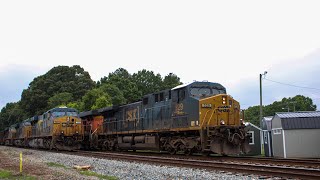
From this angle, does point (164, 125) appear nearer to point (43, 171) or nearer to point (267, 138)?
point (43, 171)

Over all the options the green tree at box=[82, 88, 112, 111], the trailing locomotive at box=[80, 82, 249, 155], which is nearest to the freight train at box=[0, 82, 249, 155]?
the trailing locomotive at box=[80, 82, 249, 155]

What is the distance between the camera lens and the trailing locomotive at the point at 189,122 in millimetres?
15635

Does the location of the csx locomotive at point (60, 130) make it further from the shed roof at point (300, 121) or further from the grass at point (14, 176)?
the grass at point (14, 176)

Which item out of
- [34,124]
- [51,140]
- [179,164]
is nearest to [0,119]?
[34,124]

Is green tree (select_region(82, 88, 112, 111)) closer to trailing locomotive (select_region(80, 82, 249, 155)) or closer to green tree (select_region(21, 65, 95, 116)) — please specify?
green tree (select_region(21, 65, 95, 116))

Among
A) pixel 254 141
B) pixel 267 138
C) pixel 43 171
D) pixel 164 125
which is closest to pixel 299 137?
pixel 267 138

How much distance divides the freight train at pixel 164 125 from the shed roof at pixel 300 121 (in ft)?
A: 22.2

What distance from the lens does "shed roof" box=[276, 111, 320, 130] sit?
72.7 feet

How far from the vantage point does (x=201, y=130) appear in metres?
15.6

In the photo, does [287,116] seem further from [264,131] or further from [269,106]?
[269,106]

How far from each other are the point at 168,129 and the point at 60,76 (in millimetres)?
53833

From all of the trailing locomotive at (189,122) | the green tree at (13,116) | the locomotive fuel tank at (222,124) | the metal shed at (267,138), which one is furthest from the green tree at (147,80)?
the locomotive fuel tank at (222,124)

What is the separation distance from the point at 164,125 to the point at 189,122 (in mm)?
2348

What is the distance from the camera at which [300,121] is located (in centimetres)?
2241
